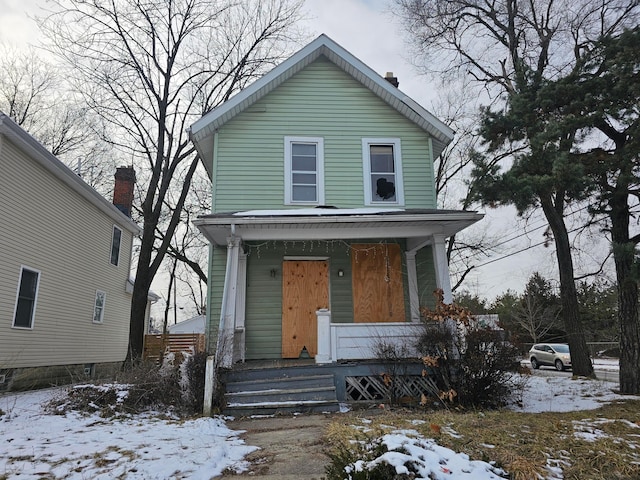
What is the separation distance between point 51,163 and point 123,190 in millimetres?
A: 6019

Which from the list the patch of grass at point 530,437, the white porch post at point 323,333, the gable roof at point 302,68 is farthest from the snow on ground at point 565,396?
the gable roof at point 302,68

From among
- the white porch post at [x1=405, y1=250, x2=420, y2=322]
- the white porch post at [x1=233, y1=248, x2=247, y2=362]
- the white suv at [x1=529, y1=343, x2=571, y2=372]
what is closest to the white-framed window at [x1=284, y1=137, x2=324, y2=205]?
the white porch post at [x1=233, y1=248, x2=247, y2=362]

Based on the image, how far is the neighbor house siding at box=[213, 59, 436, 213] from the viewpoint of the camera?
10.5m

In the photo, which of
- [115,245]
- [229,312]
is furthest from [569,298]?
[115,245]

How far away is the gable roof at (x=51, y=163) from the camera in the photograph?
987 centimetres

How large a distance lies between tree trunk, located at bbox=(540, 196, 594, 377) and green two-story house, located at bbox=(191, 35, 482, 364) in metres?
3.79

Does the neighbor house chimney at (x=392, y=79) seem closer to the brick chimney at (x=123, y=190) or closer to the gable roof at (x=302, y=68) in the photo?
the gable roof at (x=302, y=68)

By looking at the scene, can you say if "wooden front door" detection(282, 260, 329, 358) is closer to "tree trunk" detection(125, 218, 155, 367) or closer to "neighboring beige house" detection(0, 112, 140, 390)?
"tree trunk" detection(125, 218, 155, 367)

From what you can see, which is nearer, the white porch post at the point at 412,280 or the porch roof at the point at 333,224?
the porch roof at the point at 333,224

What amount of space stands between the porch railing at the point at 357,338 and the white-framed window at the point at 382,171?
3.61 meters

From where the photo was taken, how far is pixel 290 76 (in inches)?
440

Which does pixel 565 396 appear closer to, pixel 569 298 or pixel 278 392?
pixel 569 298

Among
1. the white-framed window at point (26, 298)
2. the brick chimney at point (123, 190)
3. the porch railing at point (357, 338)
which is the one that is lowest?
the porch railing at point (357, 338)

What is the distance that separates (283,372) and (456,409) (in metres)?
3.00
